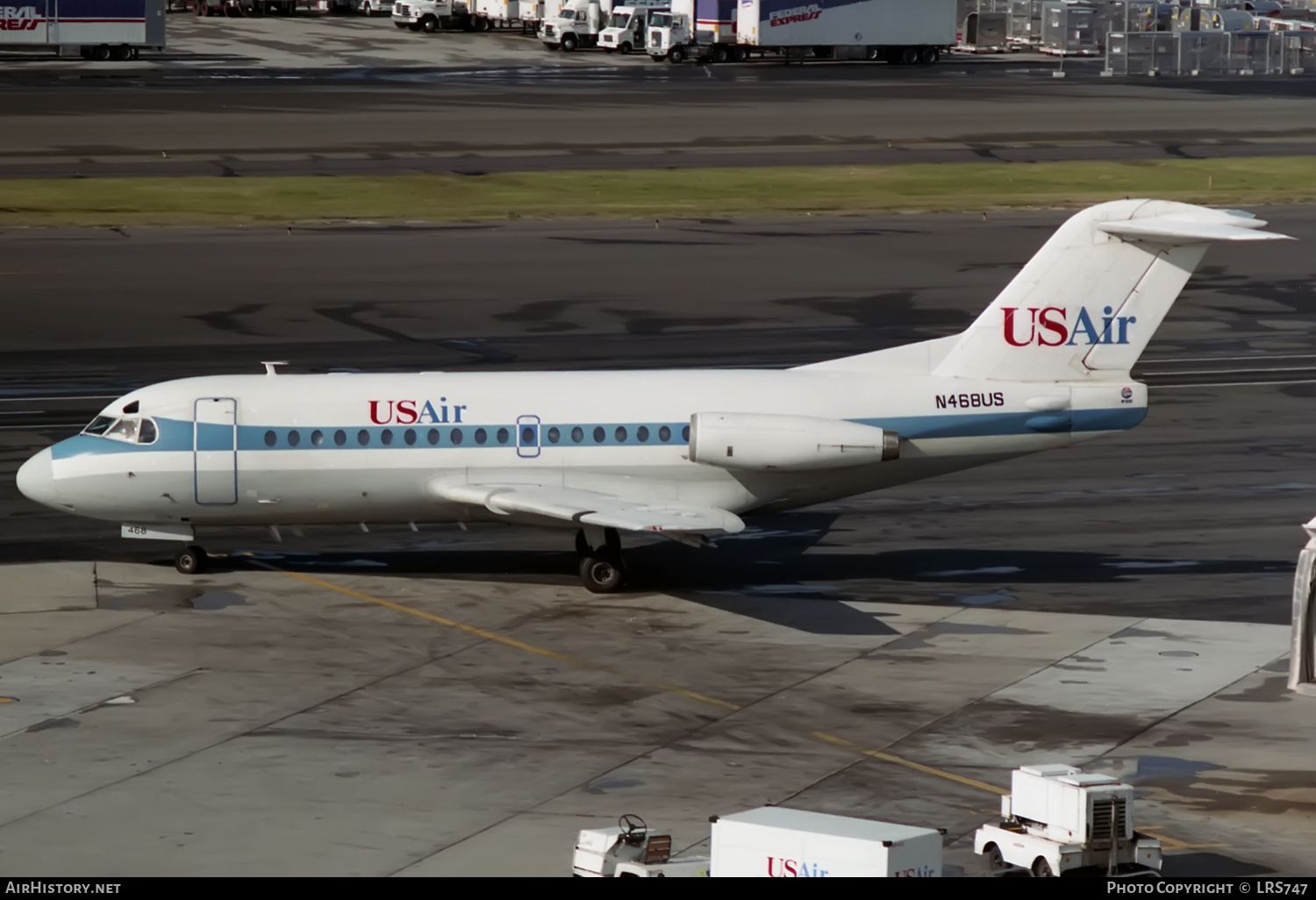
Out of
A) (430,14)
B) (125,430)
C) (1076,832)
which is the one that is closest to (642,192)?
(125,430)

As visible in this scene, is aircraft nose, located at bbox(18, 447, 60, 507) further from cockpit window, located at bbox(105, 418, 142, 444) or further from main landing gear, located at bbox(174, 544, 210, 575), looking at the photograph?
main landing gear, located at bbox(174, 544, 210, 575)

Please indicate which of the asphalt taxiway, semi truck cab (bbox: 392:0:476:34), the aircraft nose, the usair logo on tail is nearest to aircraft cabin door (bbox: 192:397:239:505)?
the asphalt taxiway

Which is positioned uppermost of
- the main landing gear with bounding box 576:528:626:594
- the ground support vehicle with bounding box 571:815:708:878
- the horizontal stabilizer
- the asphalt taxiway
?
the horizontal stabilizer

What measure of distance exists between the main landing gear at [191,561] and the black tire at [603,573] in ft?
19.8

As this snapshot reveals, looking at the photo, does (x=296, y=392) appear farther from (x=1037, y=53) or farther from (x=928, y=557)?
(x=1037, y=53)

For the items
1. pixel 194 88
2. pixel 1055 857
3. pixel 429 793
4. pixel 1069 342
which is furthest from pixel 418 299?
pixel 194 88

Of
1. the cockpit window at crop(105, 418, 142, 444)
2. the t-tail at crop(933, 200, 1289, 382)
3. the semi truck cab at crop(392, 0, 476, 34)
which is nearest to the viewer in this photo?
the t-tail at crop(933, 200, 1289, 382)

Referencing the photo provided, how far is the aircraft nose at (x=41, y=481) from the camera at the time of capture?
28922 mm

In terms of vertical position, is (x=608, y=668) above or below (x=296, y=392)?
below

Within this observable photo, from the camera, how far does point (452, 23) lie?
135625 mm

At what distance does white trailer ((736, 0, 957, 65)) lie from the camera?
367ft

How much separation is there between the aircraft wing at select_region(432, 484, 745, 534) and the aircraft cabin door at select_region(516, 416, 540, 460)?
1.77 feet

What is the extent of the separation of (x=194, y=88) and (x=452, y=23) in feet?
134
